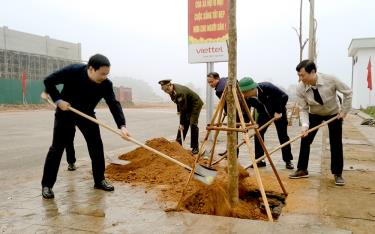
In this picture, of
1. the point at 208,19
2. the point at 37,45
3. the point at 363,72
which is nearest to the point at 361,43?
the point at 363,72

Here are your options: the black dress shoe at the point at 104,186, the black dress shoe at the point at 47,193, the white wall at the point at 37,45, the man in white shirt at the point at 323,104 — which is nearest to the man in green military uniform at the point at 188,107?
the man in white shirt at the point at 323,104

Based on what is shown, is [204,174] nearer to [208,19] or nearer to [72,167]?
[72,167]

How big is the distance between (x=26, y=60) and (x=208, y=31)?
102 ft

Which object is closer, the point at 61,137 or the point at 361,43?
the point at 61,137

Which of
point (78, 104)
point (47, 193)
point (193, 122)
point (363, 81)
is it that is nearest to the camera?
point (47, 193)

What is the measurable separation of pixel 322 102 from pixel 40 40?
38178mm

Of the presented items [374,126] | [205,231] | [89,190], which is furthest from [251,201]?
[374,126]

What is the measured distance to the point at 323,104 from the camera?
17.3 feet

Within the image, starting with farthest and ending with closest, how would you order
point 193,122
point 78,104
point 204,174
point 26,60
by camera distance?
point 26,60 < point 193,122 < point 78,104 < point 204,174

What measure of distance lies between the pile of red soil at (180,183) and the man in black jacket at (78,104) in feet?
2.47

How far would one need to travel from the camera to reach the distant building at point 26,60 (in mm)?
30906

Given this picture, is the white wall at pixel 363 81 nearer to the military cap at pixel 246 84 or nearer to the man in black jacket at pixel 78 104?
the military cap at pixel 246 84

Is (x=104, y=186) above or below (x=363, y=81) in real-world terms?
below

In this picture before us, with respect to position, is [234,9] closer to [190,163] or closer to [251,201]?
[251,201]
